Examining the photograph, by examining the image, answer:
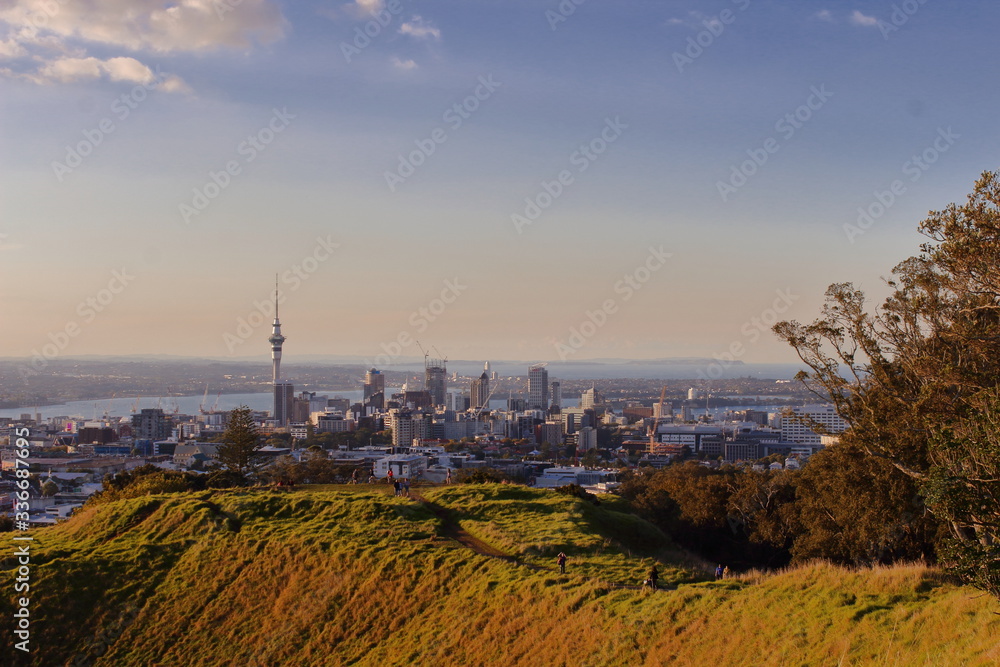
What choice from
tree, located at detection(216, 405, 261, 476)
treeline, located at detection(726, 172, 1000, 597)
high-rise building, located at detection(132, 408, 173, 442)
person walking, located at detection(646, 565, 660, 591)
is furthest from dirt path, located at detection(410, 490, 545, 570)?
high-rise building, located at detection(132, 408, 173, 442)

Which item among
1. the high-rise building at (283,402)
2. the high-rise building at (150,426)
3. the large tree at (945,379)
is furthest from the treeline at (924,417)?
the high-rise building at (283,402)

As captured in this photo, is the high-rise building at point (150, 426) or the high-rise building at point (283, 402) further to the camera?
the high-rise building at point (283, 402)

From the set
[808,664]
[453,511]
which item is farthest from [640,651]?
[453,511]

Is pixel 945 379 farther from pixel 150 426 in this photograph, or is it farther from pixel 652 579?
pixel 150 426

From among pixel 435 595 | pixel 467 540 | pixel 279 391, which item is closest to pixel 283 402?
pixel 279 391

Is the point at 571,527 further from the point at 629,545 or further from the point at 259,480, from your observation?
the point at 259,480

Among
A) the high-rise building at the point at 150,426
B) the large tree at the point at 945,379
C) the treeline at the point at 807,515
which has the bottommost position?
the high-rise building at the point at 150,426

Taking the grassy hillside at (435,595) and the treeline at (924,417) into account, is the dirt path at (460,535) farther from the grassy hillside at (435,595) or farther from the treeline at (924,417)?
the treeline at (924,417)
